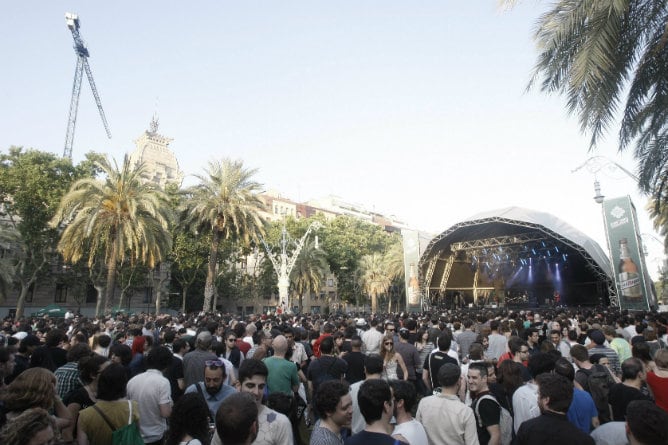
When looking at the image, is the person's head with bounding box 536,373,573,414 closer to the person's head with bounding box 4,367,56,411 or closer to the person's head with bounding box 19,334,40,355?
the person's head with bounding box 4,367,56,411

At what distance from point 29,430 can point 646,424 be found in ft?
11.6

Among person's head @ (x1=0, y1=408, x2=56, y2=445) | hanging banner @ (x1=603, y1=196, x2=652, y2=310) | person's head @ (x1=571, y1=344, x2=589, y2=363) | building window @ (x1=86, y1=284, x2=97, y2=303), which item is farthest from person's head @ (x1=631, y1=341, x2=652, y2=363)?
building window @ (x1=86, y1=284, x2=97, y2=303)

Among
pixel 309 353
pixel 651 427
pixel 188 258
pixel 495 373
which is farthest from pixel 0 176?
pixel 651 427

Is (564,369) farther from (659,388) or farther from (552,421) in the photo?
(552,421)

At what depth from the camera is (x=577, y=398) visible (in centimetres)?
404

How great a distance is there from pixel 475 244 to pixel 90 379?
35.2m

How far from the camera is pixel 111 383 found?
11.0ft

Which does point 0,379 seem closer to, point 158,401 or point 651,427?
point 158,401

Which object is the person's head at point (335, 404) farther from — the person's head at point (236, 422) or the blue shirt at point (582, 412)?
the blue shirt at point (582, 412)

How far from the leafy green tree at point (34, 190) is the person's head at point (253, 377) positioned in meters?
30.8

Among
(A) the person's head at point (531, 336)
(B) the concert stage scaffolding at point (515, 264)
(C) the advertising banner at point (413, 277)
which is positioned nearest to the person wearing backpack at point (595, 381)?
(A) the person's head at point (531, 336)

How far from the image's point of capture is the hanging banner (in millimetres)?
23844

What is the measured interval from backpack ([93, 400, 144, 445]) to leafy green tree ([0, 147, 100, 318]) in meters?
30.6

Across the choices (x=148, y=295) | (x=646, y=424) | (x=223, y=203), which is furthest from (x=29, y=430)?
(x=148, y=295)
